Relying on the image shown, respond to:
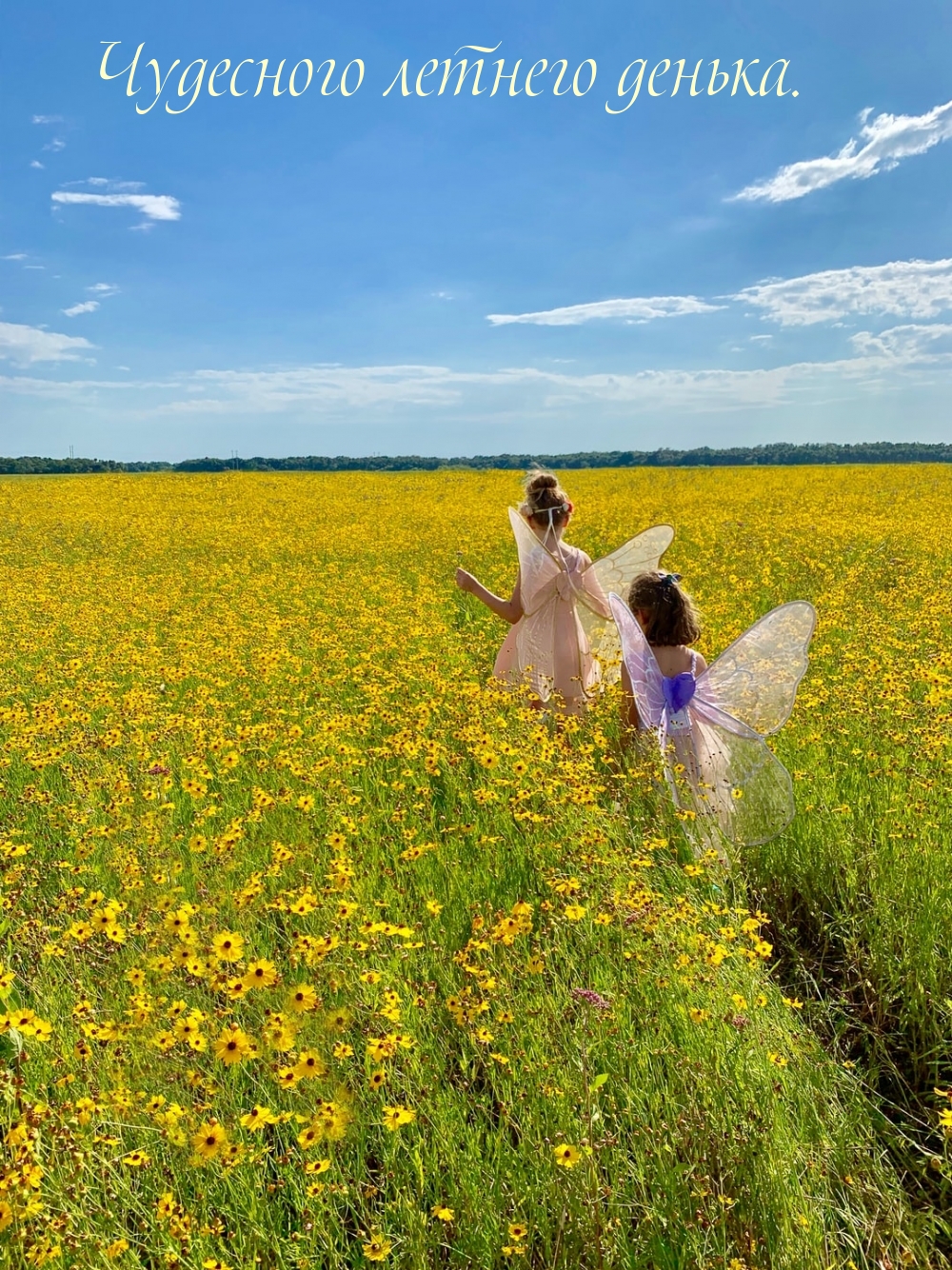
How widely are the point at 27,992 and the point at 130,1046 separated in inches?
37.8

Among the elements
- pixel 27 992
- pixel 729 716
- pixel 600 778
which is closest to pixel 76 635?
pixel 27 992

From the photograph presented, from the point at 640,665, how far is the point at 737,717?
482mm

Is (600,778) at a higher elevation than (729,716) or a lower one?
lower

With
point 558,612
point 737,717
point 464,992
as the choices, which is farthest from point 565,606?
point 464,992

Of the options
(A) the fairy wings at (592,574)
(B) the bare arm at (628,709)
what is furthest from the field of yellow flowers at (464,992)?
(A) the fairy wings at (592,574)

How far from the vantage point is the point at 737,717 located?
3.34 m

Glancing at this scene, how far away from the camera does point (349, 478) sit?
102 ft

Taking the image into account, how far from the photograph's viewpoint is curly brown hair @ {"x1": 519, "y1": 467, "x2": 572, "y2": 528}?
182 inches

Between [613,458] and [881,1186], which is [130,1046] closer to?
[881,1186]

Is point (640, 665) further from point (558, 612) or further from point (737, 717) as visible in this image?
point (558, 612)

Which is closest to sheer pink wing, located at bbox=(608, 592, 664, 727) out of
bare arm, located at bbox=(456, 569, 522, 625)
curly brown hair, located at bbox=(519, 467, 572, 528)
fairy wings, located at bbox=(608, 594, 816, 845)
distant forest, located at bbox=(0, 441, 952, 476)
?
fairy wings, located at bbox=(608, 594, 816, 845)

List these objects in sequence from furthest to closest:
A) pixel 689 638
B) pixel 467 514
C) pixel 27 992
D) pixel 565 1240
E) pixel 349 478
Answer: pixel 349 478, pixel 467 514, pixel 689 638, pixel 27 992, pixel 565 1240

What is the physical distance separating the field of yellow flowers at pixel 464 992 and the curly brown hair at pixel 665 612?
1.52 ft

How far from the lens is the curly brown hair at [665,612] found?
141 inches
